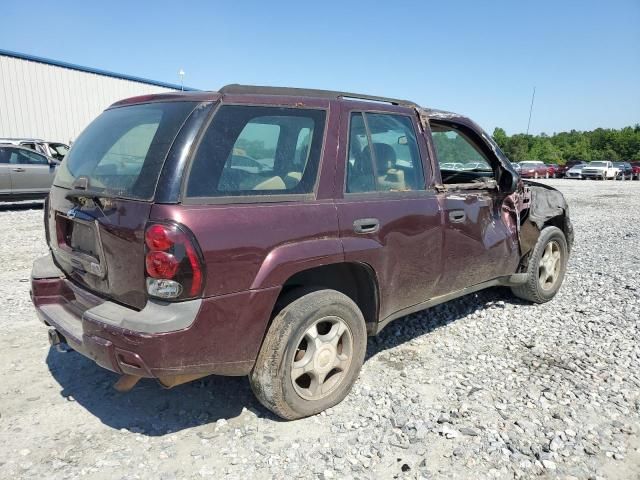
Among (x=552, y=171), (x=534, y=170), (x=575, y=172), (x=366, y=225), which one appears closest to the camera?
(x=366, y=225)

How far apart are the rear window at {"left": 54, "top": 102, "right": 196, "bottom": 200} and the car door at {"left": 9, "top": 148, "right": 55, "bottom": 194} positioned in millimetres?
10169

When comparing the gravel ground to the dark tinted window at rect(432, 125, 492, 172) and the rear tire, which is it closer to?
the rear tire

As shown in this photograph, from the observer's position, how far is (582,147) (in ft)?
199

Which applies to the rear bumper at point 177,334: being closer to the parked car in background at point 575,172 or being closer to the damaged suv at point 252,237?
the damaged suv at point 252,237

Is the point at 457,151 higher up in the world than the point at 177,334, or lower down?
higher up

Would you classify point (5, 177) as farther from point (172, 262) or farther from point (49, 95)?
point (49, 95)

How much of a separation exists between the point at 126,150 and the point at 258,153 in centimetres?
76

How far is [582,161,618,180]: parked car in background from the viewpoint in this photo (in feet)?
124

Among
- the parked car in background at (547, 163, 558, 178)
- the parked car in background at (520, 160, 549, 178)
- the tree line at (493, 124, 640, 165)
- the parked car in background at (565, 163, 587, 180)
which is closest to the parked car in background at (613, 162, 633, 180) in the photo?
the parked car in background at (565, 163, 587, 180)

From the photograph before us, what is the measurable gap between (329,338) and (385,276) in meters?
0.56

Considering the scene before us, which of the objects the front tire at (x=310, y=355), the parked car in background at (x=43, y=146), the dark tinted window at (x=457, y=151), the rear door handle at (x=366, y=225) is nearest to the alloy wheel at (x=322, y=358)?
the front tire at (x=310, y=355)

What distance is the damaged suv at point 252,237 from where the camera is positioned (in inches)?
92.6

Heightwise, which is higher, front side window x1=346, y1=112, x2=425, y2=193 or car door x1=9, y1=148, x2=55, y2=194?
front side window x1=346, y1=112, x2=425, y2=193

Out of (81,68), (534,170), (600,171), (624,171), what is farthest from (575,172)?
(81,68)
